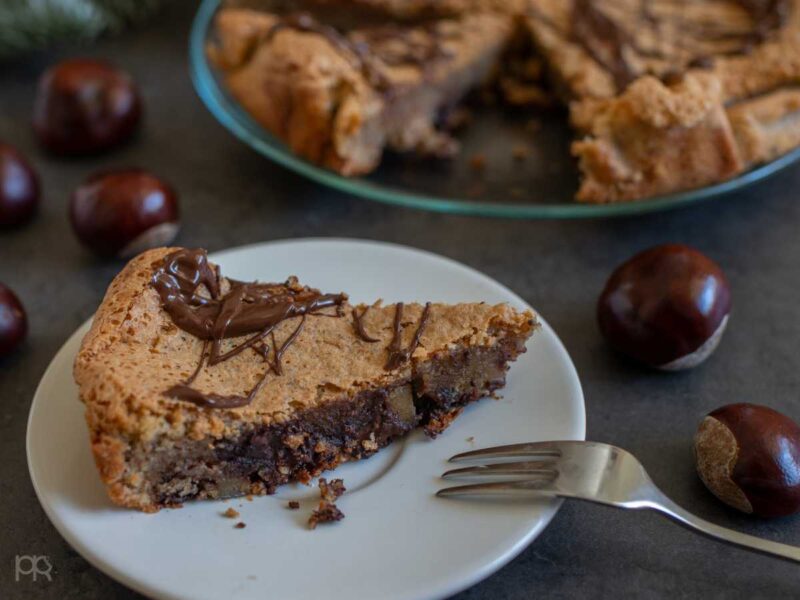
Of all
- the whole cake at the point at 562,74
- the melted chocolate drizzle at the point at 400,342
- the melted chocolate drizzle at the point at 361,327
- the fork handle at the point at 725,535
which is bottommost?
the fork handle at the point at 725,535

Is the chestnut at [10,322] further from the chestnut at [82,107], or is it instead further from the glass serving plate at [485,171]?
the chestnut at [82,107]

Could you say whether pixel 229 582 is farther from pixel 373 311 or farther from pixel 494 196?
pixel 494 196

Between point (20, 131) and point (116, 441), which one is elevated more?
point (116, 441)

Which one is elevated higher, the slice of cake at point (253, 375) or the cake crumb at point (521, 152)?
the slice of cake at point (253, 375)

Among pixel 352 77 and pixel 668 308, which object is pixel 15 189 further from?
pixel 668 308

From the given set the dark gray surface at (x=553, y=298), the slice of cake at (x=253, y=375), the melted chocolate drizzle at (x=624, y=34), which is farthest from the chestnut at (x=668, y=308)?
the melted chocolate drizzle at (x=624, y=34)

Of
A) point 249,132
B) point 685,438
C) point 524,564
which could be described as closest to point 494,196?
point 249,132

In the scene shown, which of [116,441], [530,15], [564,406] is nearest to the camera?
[116,441]

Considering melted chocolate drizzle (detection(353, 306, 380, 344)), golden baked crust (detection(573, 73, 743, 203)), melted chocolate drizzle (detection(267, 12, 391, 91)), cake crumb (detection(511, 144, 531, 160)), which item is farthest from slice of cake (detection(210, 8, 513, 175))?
melted chocolate drizzle (detection(353, 306, 380, 344))

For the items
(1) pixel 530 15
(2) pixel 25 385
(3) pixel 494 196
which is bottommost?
(2) pixel 25 385
